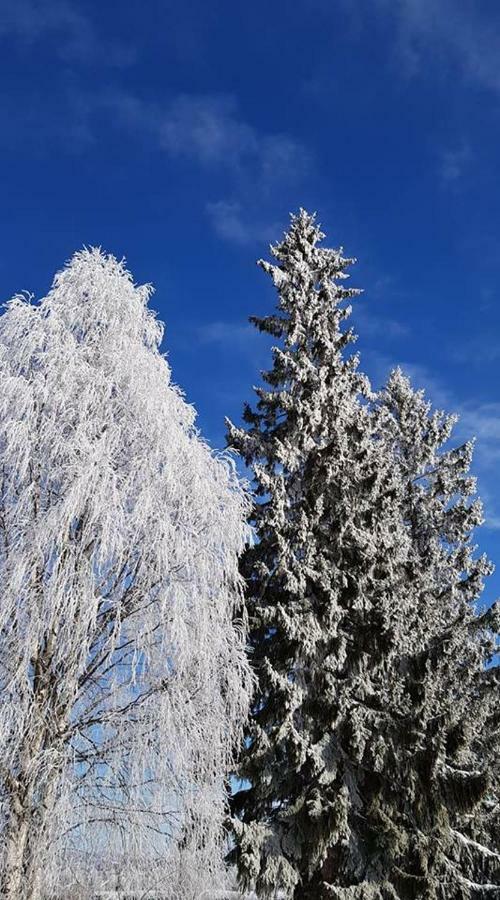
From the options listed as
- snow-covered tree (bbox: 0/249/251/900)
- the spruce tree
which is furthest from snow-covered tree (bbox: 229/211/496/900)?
snow-covered tree (bbox: 0/249/251/900)

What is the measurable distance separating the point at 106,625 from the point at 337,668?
442 cm

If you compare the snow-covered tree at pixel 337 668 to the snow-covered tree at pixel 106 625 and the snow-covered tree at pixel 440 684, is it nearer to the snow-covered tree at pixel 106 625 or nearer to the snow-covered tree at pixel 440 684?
the snow-covered tree at pixel 440 684

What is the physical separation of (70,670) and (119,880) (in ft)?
7.62

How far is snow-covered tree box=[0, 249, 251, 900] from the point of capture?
7242mm

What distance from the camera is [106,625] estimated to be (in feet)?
27.0

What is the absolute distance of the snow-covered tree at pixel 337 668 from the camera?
A: 992 centimetres

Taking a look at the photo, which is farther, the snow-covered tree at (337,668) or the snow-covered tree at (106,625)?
the snow-covered tree at (337,668)

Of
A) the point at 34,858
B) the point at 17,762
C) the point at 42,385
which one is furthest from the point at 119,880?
the point at 42,385

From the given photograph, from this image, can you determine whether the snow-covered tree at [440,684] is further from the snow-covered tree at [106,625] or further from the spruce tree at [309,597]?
the snow-covered tree at [106,625]

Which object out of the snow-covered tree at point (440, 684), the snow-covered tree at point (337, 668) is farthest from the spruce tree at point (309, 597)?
the snow-covered tree at point (440, 684)

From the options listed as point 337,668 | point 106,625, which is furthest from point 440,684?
point 106,625

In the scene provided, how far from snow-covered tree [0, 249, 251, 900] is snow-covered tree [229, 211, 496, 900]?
1.53 meters

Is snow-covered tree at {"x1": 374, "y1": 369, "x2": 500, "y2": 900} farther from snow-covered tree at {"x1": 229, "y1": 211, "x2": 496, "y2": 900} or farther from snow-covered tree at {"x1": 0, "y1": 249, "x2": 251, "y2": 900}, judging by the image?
snow-covered tree at {"x1": 0, "y1": 249, "x2": 251, "y2": 900}

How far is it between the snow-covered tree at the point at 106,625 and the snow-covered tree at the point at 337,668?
153cm
